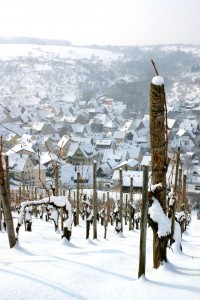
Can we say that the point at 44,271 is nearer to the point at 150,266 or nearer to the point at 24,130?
the point at 150,266

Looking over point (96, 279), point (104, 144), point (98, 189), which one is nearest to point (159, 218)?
point (96, 279)

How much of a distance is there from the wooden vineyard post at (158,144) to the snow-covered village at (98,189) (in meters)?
0.02

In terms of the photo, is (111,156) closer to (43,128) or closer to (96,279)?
(43,128)

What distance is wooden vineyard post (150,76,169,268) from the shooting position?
18.0 ft

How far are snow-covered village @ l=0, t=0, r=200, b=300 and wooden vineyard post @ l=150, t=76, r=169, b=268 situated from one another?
0.02 metres

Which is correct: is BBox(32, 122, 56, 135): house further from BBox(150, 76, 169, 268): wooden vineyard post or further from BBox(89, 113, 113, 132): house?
BBox(150, 76, 169, 268): wooden vineyard post

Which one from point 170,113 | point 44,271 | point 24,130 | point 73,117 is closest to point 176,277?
point 44,271

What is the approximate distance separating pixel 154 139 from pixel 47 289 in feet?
9.11

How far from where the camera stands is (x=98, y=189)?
182ft

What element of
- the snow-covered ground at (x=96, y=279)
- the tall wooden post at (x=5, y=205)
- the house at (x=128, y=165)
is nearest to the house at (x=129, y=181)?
the house at (x=128, y=165)

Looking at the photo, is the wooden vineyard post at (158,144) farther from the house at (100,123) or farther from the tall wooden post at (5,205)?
the house at (100,123)

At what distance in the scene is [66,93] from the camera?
6535 inches

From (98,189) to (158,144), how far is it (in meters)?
50.2

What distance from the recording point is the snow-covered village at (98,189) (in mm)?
5535
